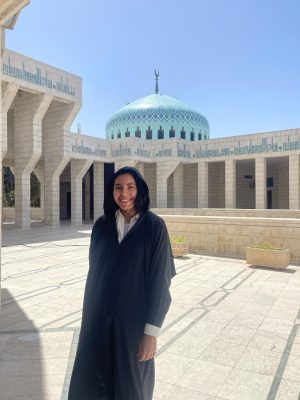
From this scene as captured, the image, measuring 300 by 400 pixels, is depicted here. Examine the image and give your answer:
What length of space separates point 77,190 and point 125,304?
24130 millimetres

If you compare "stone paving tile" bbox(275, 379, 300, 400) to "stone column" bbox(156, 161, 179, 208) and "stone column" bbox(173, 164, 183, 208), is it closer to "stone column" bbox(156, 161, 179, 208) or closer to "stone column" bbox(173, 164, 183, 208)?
"stone column" bbox(156, 161, 179, 208)

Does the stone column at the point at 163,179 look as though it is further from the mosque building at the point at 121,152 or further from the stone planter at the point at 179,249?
the stone planter at the point at 179,249

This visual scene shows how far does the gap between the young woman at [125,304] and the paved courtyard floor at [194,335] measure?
1267 mm

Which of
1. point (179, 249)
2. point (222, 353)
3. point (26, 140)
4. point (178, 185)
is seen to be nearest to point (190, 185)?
point (178, 185)

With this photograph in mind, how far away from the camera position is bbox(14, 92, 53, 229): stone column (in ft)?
70.0

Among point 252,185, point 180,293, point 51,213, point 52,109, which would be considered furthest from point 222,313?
point 252,185

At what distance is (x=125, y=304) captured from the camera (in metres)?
2.47

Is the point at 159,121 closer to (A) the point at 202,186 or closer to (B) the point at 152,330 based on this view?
(A) the point at 202,186

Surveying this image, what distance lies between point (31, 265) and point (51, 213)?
13489 millimetres

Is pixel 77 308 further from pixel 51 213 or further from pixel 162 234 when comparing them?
pixel 51 213

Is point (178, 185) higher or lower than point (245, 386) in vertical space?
higher

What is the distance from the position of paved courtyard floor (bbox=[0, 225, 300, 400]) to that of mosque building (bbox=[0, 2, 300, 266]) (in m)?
11.6

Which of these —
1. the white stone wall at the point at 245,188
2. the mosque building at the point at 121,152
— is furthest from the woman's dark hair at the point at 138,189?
the white stone wall at the point at 245,188

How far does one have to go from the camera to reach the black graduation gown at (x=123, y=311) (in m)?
2.44
